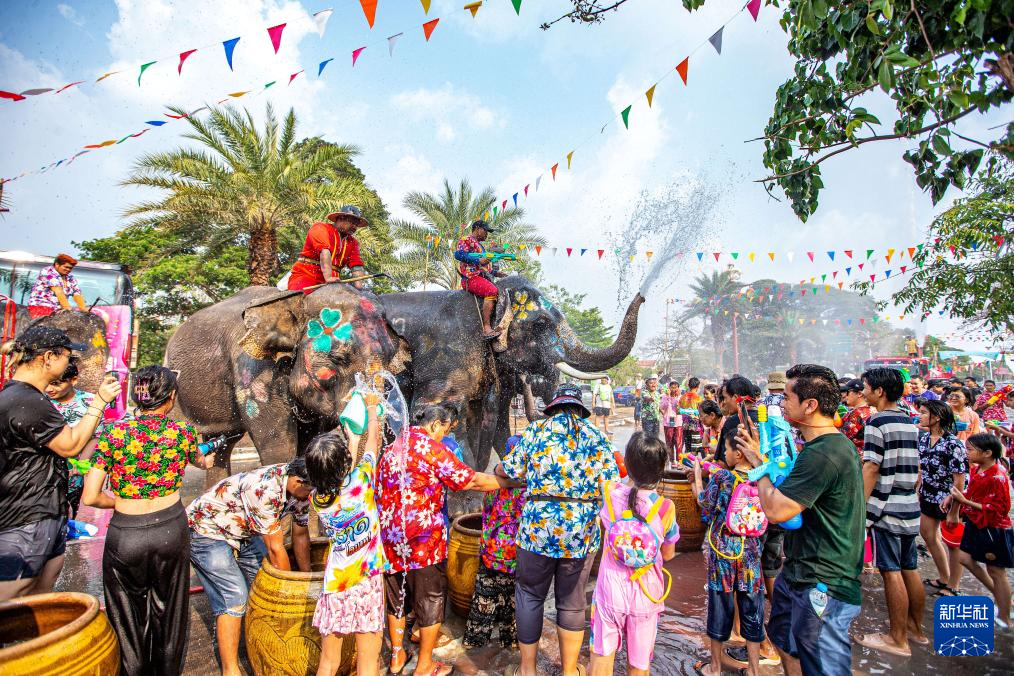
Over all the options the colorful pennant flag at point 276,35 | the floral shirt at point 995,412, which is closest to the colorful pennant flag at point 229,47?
the colorful pennant flag at point 276,35

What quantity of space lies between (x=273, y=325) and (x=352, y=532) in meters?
2.96

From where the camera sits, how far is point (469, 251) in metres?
7.11

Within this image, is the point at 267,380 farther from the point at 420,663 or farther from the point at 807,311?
the point at 807,311

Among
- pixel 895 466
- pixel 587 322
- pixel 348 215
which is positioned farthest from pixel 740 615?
pixel 587 322

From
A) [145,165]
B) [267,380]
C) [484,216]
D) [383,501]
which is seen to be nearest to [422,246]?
[484,216]

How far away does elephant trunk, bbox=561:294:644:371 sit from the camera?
23.8 ft

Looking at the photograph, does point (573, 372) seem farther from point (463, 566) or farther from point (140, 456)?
point (140, 456)

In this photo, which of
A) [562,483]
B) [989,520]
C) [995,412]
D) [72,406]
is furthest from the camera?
[995,412]

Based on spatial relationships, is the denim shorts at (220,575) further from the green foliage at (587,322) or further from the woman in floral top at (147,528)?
the green foliage at (587,322)

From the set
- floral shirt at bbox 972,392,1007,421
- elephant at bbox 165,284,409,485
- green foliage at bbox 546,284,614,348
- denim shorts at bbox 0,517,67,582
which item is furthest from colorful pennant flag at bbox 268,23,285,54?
green foliage at bbox 546,284,614,348

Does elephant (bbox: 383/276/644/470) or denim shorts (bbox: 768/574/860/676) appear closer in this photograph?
denim shorts (bbox: 768/574/860/676)

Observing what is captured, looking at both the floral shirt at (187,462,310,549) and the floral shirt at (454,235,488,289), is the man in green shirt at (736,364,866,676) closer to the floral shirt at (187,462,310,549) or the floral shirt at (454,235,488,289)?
the floral shirt at (187,462,310,549)

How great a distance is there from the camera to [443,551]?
3.60 m

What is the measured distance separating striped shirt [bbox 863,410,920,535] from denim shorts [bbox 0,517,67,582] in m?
5.36
